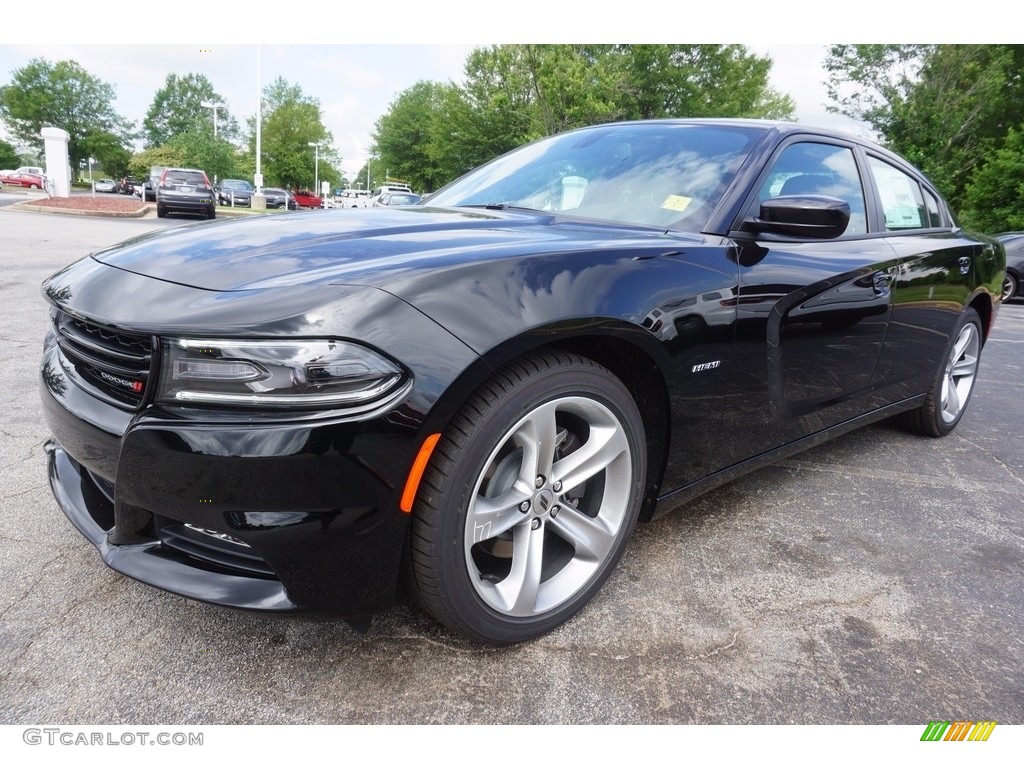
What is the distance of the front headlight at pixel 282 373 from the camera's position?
143 cm

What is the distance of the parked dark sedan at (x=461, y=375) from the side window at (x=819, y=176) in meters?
0.02

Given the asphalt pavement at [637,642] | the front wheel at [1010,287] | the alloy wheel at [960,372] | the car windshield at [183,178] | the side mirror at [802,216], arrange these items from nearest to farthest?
the asphalt pavement at [637,642] → the side mirror at [802,216] → the alloy wheel at [960,372] → the front wheel at [1010,287] → the car windshield at [183,178]

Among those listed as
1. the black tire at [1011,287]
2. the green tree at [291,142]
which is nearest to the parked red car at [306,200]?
the green tree at [291,142]

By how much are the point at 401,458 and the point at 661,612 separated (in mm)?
1055

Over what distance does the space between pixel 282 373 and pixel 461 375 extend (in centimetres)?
37

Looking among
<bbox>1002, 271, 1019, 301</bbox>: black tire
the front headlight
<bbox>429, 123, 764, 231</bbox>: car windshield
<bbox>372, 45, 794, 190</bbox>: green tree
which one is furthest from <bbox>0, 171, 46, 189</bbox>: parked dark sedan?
the front headlight

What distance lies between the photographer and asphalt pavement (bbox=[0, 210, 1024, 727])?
5.44 feet

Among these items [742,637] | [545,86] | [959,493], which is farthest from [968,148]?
[742,637]

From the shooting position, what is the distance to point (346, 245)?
182 cm

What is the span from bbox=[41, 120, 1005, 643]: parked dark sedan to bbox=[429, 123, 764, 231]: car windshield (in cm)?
1

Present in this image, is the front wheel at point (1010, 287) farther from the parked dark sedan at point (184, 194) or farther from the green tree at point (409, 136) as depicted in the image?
the green tree at point (409, 136)

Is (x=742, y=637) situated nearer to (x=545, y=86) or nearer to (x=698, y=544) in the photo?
(x=698, y=544)

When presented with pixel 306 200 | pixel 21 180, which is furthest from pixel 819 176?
pixel 21 180
